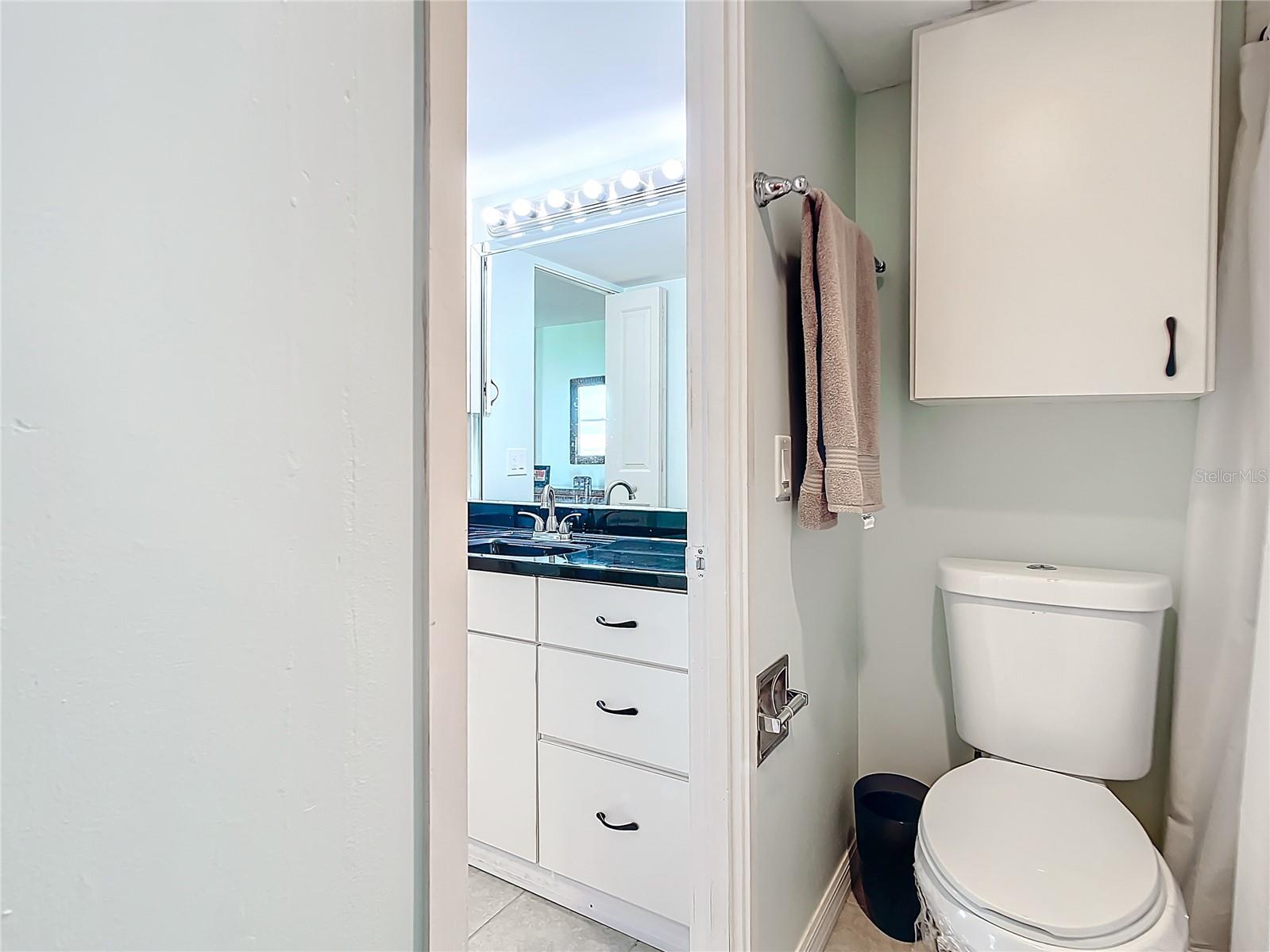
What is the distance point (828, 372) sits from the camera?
125 cm

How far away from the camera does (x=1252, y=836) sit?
48.1 inches

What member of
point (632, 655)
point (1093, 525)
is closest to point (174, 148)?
point (632, 655)

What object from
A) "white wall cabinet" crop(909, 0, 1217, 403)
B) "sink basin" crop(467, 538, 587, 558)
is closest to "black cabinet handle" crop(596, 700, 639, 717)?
"sink basin" crop(467, 538, 587, 558)

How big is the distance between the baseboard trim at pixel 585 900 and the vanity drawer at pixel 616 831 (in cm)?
4

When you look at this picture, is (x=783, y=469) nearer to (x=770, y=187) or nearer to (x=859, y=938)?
(x=770, y=187)

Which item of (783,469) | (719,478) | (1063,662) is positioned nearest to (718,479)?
(719,478)

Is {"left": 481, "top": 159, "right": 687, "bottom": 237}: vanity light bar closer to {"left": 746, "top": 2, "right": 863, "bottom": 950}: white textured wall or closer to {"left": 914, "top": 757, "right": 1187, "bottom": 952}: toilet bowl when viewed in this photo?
{"left": 746, "top": 2, "right": 863, "bottom": 950}: white textured wall

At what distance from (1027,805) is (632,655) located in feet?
2.64

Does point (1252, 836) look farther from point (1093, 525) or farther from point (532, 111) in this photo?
point (532, 111)

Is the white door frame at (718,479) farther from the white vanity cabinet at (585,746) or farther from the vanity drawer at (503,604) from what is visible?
the vanity drawer at (503,604)

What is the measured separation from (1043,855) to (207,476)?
133 centimetres

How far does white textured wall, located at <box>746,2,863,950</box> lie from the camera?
1195 mm

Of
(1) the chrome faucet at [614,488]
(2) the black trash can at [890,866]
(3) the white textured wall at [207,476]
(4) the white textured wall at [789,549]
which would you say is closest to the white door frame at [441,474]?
(3) the white textured wall at [207,476]

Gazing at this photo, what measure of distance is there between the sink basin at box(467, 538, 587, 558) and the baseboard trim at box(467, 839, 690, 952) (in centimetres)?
78
